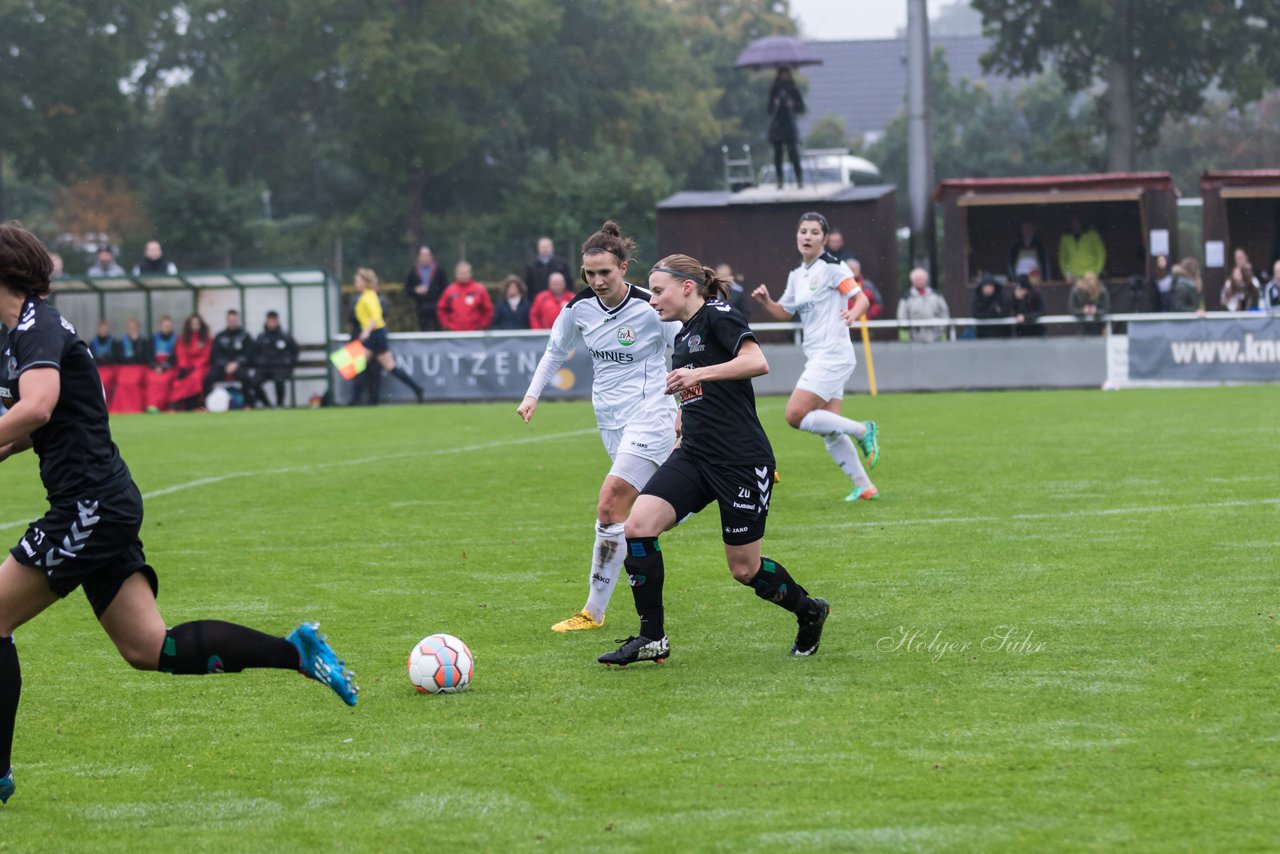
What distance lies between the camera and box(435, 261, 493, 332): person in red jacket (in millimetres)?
27328

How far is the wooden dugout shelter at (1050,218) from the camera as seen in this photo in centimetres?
3136

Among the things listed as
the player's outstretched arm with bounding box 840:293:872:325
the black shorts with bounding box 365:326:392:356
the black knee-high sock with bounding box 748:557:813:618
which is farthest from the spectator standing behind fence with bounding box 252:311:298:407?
the black knee-high sock with bounding box 748:557:813:618

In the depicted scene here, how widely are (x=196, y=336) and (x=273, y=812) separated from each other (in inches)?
888

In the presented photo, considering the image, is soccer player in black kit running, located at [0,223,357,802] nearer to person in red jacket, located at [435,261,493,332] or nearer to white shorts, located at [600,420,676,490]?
white shorts, located at [600,420,676,490]

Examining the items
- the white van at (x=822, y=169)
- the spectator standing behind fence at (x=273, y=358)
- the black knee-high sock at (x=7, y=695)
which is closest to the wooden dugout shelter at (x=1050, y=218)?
the white van at (x=822, y=169)

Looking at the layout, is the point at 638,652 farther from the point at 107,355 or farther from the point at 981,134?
the point at 981,134

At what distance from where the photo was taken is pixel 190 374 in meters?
27.5

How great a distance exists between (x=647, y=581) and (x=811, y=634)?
2.39ft

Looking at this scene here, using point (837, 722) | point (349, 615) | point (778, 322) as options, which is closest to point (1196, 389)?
point (778, 322)

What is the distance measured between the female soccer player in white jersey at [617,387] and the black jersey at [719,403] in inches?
37.8

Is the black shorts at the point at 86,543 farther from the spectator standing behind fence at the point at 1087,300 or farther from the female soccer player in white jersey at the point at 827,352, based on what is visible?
the spectator standing behind fence at the point at 1087,300

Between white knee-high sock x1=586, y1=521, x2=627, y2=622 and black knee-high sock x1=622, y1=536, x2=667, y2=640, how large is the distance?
3.11 ft

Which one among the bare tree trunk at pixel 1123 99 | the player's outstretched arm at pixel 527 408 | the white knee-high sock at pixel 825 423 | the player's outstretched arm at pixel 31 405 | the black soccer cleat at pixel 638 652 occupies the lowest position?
the black soccer cleat at pixel 638 652

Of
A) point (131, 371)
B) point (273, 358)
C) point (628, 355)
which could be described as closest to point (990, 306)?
point (273, 358)
